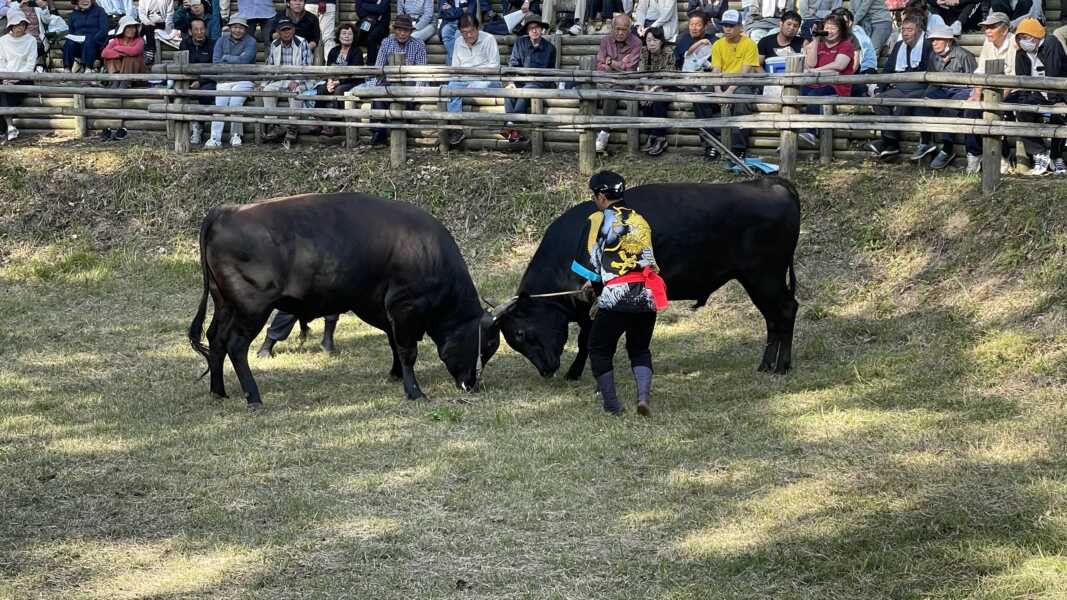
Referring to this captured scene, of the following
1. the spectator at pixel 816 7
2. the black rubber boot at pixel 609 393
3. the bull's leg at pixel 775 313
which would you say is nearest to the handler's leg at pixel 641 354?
the black rubber boot at pixel 609 393

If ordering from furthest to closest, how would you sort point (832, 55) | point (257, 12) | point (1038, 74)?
point (257, 12)
point (832, 55)
point (1038, 74)

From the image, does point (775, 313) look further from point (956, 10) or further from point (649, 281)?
point (956, 10)

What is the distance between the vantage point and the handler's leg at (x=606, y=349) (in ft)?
31.1

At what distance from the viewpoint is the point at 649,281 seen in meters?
9.38

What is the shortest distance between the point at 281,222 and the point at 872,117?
240 inches

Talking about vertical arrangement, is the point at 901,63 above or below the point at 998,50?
below

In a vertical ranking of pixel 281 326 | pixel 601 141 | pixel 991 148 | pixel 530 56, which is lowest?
pixel 281 326

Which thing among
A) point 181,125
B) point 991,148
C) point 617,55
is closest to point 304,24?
point 181,125

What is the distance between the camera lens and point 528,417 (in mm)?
9773

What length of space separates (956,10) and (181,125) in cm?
865

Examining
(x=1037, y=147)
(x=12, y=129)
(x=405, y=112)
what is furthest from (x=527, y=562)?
(x=12, y=129)

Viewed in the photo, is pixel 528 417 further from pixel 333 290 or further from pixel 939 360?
pixel 939 360

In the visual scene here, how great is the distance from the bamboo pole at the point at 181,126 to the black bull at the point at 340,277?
647 cm

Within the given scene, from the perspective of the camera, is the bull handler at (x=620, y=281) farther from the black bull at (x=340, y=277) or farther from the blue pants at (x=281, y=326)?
the blue pants at (x=281, y=326)
